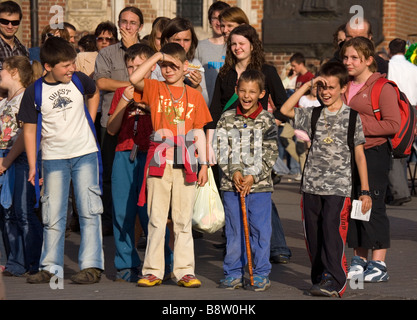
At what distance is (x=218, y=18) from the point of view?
9.62 meters

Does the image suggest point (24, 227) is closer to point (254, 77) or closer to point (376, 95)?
point (254, 77)

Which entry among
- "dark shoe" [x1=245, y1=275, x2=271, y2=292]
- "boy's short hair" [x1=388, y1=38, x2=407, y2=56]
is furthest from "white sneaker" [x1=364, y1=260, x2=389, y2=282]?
"boy's short hair" [x1=388, y1=38, x2=407, y2=56]

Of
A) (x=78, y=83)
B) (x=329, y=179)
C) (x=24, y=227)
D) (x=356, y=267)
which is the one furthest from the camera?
(x=24, y=227)

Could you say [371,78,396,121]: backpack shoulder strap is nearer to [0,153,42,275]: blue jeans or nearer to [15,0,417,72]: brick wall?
[0,153,42,275]: blue jeans

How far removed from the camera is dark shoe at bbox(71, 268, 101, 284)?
7.61 m

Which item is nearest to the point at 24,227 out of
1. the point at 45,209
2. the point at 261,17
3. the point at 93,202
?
the point at 45,209

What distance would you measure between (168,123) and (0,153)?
162 cm

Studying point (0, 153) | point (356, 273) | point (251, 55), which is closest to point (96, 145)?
point (0, 153)

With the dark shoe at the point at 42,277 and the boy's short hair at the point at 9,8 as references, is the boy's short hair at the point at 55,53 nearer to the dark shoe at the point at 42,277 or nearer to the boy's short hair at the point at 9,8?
the dark shoe at the point at 42,277

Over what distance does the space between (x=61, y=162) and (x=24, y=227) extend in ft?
2.80

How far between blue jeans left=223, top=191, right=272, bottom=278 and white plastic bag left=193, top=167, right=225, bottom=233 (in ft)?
0.88

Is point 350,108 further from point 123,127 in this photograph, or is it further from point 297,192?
point 297,192

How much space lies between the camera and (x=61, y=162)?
762 centimetres

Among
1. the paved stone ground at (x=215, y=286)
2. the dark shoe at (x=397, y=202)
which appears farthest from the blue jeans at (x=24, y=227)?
the dark shoe at (x=397, y=202)
